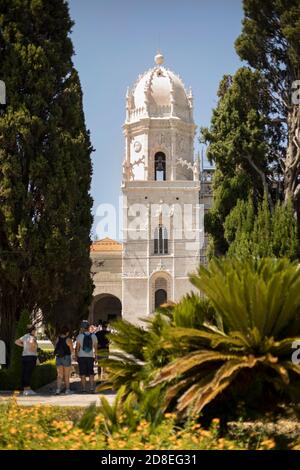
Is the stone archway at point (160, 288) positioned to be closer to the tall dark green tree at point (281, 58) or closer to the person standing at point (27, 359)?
the tall dark green tree at point (281, 58)

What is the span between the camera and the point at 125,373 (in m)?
8.81

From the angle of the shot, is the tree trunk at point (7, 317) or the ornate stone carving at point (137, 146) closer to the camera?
the tree trunk at point (7, 317)

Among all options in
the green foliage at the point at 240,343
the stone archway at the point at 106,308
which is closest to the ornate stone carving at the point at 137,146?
the stone archway at the point at 106,308

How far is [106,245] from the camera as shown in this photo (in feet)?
201

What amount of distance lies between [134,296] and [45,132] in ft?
108

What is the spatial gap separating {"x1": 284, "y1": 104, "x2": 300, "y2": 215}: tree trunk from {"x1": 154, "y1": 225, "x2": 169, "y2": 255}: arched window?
89.7 feet

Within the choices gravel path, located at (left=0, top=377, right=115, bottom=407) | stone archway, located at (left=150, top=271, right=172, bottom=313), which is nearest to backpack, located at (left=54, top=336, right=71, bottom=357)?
gravel path, located at (left=0, top=377, right=115, bottom=407)

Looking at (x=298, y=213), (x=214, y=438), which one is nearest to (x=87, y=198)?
(x=298, y=213)

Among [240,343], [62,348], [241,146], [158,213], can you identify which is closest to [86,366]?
[62,348]

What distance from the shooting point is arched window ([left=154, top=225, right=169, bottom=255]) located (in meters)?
50.7

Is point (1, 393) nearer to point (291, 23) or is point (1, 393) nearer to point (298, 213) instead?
point (298, 213)

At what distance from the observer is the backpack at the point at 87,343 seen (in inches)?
591

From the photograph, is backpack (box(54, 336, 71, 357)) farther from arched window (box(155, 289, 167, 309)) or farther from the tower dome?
the tower dome

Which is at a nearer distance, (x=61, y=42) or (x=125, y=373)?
(x=125, y=373)
